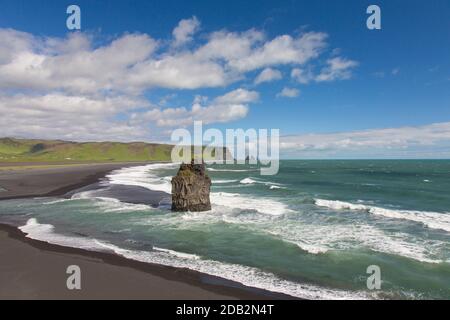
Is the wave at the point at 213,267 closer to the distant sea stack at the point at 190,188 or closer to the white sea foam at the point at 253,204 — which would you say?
the distant sea stack at the point at 190,188

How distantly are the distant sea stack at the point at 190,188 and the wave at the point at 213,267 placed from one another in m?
11.1

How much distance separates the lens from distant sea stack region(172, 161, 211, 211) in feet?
105

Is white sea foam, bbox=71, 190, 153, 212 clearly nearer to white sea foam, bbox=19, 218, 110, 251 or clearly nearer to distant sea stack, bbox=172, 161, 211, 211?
distant sea stack, bbox=172, 161, 211, 211

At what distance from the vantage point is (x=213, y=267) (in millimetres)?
17609

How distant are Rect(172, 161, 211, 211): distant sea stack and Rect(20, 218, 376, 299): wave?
439 inches

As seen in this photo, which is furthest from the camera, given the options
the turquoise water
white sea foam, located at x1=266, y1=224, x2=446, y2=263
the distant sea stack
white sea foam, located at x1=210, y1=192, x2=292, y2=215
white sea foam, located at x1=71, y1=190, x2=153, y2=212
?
white sea foam, located at x1=210, y1=192, x2=292, y2=215

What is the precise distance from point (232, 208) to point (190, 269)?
19507 millimetres

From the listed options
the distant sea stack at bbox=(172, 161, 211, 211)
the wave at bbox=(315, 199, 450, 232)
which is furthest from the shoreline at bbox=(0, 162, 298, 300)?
the wave at bbox=(315, 199, 450, 232)

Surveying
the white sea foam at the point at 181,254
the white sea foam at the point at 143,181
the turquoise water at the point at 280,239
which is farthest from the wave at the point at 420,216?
the white sea foam at the point at 143,181

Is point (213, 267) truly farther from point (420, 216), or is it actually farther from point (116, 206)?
point (420, 216)

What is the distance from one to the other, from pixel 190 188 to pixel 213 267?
15.6 metres

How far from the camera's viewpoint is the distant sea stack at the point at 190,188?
105ft

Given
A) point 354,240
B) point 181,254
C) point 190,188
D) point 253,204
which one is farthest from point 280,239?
point 253,204
